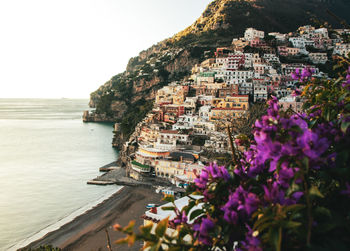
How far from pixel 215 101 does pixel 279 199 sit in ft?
114

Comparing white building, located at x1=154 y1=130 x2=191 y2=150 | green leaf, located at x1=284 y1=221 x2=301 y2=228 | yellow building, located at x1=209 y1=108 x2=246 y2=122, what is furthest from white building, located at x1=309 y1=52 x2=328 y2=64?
green leaf, located at x1=284 y1=221 x2=301 y2=228

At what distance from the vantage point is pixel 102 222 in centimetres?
1794

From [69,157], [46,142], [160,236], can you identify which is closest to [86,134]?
[46,142]

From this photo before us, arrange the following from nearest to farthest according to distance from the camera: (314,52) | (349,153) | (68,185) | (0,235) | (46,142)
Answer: (349,153) < (0,235) < (68,185) < (46,142) < (314,52)

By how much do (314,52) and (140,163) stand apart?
4568 cm

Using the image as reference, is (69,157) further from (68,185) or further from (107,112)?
(107,112)

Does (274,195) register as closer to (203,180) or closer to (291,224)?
(291,224)

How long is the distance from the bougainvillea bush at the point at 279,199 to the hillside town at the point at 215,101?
15.4 metres

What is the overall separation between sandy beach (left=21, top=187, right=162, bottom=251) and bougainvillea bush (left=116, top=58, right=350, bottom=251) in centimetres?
1393

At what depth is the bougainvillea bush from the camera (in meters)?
1.22

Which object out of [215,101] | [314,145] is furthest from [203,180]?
[215,101]

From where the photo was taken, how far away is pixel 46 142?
45938 mm

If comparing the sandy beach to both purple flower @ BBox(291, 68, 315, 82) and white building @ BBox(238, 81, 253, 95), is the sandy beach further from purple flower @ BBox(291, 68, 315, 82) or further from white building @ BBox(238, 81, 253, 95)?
white building @ BBox(238, 81, 253, 95)

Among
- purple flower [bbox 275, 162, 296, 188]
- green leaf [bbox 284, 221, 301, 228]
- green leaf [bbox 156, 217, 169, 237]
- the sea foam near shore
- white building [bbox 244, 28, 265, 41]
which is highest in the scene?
white building [bbox 244, 28, 265, 41]
